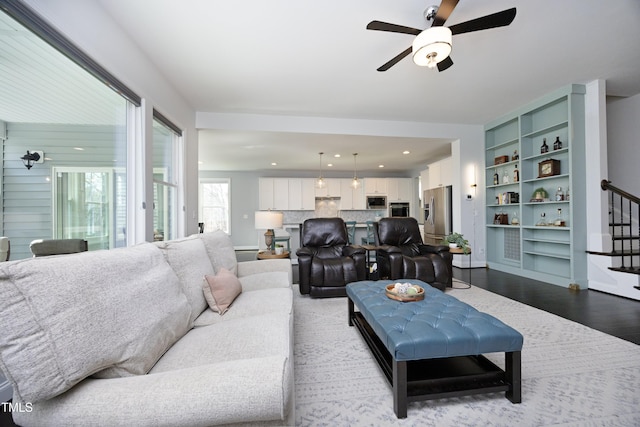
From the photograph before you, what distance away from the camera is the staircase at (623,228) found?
10.6 feet

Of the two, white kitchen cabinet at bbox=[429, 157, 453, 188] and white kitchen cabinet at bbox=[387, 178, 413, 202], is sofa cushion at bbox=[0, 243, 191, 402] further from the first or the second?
white kitchen cabinet at bbox=[387, 178, 413, 202]

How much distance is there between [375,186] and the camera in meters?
7.71

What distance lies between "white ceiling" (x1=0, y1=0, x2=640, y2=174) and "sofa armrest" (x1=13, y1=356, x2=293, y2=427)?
2471 mm

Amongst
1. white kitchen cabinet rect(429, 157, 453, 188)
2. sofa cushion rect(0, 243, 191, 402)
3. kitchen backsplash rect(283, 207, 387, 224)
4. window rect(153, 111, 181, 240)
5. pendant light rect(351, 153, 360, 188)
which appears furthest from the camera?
kitchen backsplash rect(283, 207, 387, 224)

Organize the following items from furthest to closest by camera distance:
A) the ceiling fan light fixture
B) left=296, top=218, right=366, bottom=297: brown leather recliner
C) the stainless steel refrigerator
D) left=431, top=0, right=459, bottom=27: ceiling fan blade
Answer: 1. the stainless steel refrigerator
2. left=296, top=218, right=366, bottom=297: brown leather recliner
3. the ceiling fan light fixture
4. left=431, top=0, right=459, bottom=27: ceiling fan blade

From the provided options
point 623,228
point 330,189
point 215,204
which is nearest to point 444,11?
point 623,228

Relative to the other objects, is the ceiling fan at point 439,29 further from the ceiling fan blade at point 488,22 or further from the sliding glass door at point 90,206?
the sliding glass door at point 90,206

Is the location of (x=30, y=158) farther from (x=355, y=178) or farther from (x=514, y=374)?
(x=355, y=178)

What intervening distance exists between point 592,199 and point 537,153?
108 centimetres

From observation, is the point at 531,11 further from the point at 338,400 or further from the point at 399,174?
the point at 399,174

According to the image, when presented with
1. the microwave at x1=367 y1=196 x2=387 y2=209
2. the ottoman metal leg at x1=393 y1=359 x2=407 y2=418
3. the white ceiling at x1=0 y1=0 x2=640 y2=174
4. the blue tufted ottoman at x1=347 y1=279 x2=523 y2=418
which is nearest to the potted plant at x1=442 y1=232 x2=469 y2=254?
the white ceiling at x1=0 y1=0 x2=640 y2=174

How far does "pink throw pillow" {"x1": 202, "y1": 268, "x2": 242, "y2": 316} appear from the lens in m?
1.70

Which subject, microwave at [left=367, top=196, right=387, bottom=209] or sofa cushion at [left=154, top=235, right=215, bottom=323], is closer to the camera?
sofa cushion at [left=154, top=235, right=215, bottom=323]

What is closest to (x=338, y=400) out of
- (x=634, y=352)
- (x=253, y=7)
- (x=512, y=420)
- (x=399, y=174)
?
(x=512, y=420)
